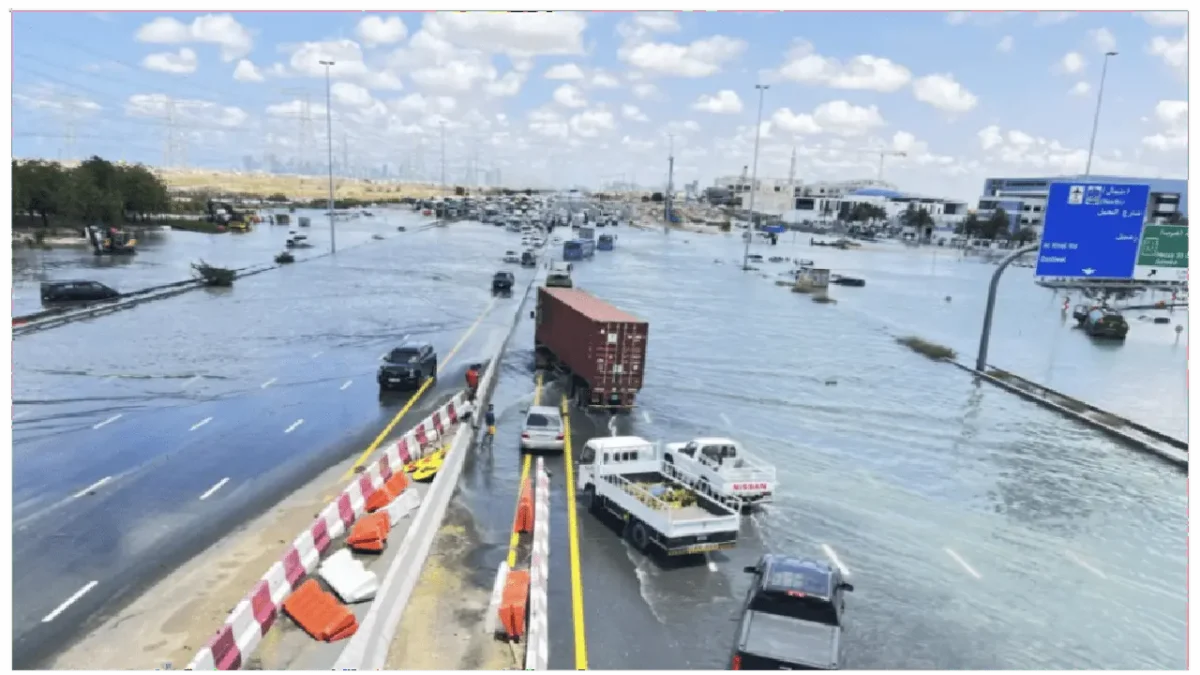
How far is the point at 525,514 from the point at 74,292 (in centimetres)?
4248

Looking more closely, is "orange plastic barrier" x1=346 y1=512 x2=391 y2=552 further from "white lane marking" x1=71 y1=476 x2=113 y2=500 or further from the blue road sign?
the blue road sign

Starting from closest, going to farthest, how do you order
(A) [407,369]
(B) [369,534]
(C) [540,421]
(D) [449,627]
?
(D) [449,627]
(B) [369,534]
(C) [540,421]
(A) [407,369]

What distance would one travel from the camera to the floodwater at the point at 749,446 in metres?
14.7

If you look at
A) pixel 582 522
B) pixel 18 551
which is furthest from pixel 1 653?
pixel 582 522

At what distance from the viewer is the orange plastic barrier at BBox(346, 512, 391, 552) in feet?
52.0

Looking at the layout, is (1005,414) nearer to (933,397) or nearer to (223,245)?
(933,397)

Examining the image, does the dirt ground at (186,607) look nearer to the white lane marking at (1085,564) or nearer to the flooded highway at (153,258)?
the white lane marking at (1085,564)

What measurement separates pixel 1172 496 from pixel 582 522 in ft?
65.4

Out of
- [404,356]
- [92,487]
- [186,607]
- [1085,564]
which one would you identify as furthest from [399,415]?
[1085,564]

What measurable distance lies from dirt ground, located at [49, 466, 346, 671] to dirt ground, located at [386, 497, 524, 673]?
3.37 m

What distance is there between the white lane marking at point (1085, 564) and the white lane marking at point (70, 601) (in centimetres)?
2234

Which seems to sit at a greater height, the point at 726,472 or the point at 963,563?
the point at 726,472

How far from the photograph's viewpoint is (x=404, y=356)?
31562 millimetres

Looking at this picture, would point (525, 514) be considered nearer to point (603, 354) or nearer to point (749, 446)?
point (749, 446)
